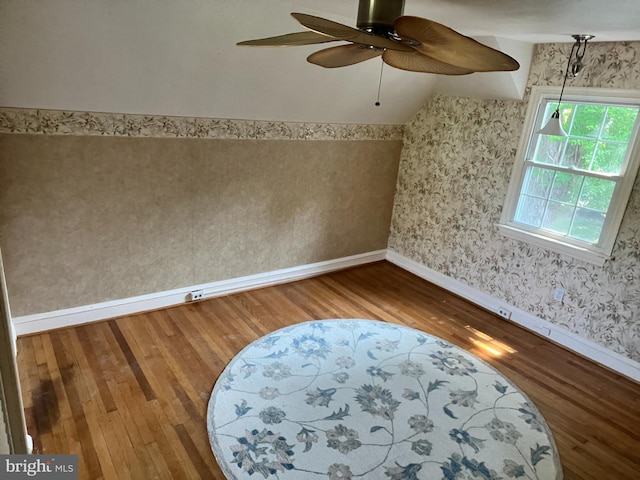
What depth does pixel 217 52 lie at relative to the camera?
274 cm

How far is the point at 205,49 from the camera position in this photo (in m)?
2.69

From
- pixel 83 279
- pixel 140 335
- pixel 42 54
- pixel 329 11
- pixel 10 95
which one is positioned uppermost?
pixel 329 11

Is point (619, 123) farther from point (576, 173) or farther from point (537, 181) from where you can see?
point (537, 181)

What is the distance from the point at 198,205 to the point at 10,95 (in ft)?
4.59

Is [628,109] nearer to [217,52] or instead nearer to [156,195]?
[217,52]

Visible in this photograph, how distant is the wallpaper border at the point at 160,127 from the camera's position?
2676 mm

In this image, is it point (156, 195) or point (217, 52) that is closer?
point (217, 52)

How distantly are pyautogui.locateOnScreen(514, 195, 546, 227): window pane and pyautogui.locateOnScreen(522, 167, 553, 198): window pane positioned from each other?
5cm

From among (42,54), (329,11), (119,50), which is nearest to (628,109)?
(329,11)

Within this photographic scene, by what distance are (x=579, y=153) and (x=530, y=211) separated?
59 cm

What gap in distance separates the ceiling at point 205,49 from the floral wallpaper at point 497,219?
0.25 metres

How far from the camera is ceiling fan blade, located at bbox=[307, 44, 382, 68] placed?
175cm

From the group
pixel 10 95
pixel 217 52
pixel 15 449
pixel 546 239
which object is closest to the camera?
pixel 15 449

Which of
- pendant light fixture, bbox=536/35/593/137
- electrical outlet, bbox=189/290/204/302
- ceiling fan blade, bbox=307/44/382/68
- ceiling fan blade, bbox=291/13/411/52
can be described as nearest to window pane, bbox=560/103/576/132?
pendant light fixture, bbox=536/35/593/137
